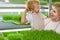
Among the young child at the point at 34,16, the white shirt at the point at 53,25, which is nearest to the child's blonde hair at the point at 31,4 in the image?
the young child at the point at 34,16

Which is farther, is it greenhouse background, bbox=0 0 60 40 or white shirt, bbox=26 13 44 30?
white shirt, bbox=26 13 44 30

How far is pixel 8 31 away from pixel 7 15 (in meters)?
0.12

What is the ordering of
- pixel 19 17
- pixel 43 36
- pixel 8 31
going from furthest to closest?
pixel 19 17 → pixel 8 31 → pixel 43 36

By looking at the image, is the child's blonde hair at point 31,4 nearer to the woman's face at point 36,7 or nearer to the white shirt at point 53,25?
the woman's face at point 36,7

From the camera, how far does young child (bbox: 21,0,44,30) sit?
35.2 inches

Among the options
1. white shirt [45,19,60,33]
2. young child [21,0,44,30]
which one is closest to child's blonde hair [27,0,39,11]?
young child [21,0,44,30]

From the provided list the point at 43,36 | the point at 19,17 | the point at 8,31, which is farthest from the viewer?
the point at 19,17

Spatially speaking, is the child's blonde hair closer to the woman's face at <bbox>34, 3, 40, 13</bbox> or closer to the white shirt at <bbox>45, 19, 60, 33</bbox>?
the woman's face at <bbox>34, 3, 40, 13</bbox>

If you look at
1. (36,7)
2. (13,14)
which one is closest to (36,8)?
(36,7)

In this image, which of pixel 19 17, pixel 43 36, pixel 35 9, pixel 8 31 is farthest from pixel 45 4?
pixel 43 36

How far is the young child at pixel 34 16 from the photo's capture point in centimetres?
89

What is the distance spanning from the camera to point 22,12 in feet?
3.05

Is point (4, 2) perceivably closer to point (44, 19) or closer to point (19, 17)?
point (19, 17)

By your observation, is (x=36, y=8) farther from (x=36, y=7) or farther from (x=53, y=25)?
(x=53, y=25)
